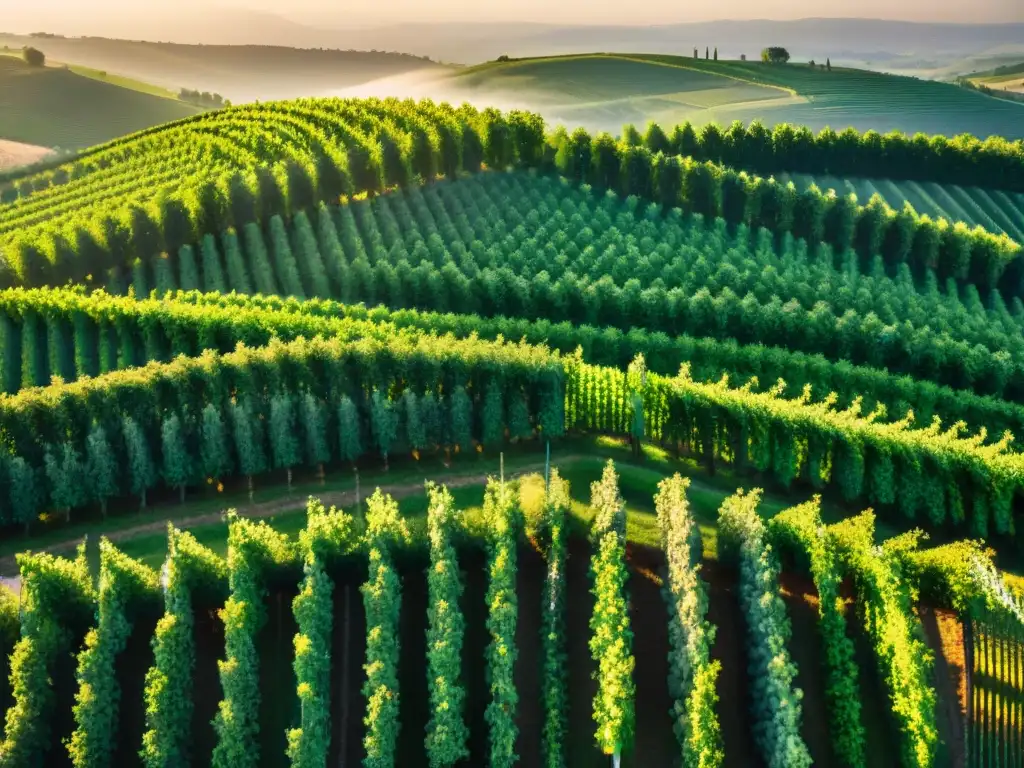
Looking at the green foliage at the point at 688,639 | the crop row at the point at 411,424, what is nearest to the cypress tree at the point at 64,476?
the crop row at the point at 411,424

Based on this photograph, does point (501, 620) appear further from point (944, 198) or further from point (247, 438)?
point (944, 198)

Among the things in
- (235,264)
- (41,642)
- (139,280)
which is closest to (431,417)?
(41,642)

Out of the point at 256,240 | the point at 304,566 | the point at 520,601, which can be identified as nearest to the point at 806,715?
the point at 520,601

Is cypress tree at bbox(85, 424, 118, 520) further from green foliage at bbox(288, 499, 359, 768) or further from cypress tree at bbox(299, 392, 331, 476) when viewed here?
green foliage at bbox(288, 499, 359, 768)

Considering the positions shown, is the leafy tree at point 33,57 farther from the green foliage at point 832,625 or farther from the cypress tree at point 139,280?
the green foliage at point 832,625

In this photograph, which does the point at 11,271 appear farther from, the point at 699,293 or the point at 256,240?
the point at 699,293

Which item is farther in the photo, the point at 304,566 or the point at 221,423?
the point at 221,423

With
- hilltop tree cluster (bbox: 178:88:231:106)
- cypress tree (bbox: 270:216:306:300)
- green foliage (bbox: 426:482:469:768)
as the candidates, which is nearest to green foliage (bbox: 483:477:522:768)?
green foliage (bbox: 426:482:469:768)
